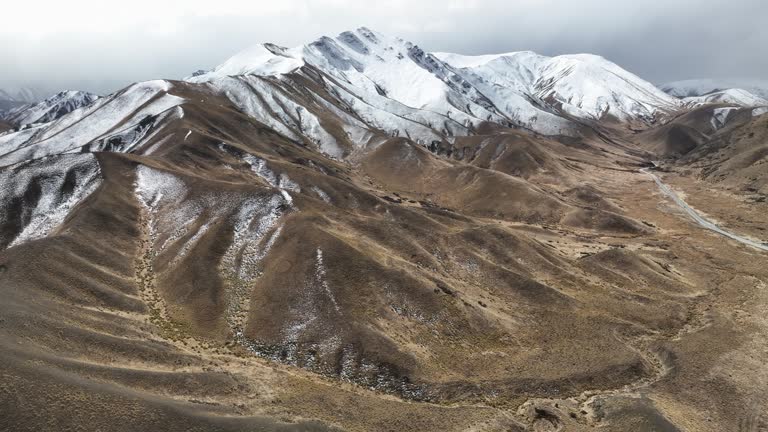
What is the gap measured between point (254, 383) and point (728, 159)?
7353 inches

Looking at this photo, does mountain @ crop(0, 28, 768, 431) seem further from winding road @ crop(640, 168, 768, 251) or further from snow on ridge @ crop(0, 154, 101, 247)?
winding road @ crop(640, 168, 768, 251)

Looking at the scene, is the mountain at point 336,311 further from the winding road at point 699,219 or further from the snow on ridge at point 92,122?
the snow on ridge at point 92,122

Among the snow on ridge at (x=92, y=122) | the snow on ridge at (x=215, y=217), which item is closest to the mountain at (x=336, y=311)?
the snow on ridge at (x=215, y=217)

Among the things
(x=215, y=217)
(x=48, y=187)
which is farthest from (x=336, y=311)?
(x=48, y=187)

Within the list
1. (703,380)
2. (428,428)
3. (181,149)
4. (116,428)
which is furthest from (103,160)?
(703,380)

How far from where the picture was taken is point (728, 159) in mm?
164000

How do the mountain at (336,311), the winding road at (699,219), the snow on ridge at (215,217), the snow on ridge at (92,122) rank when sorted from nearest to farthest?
the mountain at (336,311) < the snow on ridge at (215,217) < the winding road at (699,219) < the snow on ridge at (92,122)

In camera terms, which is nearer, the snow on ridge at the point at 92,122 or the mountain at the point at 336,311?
the mountain at the point at 336,311

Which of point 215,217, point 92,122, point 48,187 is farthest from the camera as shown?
point 92,122

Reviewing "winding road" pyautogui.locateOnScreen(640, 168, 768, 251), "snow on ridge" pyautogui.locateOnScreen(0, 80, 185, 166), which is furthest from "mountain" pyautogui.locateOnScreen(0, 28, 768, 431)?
"snow on ridge" pyautogui.locateOnScreen(0, 80, 185, 166)

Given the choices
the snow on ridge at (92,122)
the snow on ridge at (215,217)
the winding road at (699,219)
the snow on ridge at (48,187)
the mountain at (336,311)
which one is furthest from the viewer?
the snow on ridge at (92,122)

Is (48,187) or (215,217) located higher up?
(48,187)

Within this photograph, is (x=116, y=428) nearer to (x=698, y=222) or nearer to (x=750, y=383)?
(x=750, y=383)

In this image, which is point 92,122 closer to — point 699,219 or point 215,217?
point 215,217
